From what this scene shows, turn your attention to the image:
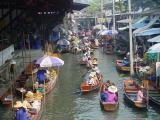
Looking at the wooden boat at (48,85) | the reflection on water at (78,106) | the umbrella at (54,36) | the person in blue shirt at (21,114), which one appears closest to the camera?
the person in blue shirt at (21,114)

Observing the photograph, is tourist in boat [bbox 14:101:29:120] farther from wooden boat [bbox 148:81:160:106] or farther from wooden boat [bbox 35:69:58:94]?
wooden boat [bbox 35:69:58:94]

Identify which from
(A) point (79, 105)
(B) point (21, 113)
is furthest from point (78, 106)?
(B) point (21, 113)

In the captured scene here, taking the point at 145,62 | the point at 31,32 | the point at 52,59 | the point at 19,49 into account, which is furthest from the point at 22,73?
the point at 31,32

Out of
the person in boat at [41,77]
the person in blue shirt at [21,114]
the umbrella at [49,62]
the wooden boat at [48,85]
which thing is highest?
the umbrella at [49,62]

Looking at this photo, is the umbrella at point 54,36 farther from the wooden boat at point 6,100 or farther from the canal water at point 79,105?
the wooden boat at point 6,100

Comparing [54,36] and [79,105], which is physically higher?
[54,36]

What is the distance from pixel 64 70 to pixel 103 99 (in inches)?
603

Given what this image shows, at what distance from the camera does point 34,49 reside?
4175 centimetres

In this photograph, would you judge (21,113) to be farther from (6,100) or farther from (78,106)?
(78,106)

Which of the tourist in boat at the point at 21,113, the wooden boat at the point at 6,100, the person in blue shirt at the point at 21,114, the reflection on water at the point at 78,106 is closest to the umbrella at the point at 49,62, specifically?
the reflection on water at the point at 78,106

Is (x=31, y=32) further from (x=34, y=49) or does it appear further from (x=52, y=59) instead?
Answer: (x=52, y=59)

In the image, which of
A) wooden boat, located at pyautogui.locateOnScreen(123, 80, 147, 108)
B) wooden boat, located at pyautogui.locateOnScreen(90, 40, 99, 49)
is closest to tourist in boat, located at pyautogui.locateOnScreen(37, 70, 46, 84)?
wooden boat, located at pyautogui.locateOnScreen(123, 80, 147, 108)

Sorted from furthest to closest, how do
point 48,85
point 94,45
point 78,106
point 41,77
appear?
point 94,45 < point 48,85 < point 41,77 < point 78,106

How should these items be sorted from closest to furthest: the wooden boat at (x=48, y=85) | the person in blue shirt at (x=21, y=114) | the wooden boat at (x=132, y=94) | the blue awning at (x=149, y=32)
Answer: the person in blue shirt at (x=21, y=114) < the wooden boat at (x=132, y=94) < the wooden boat at (x=48, y=85) < the blue awning at (x=149, y=32)
